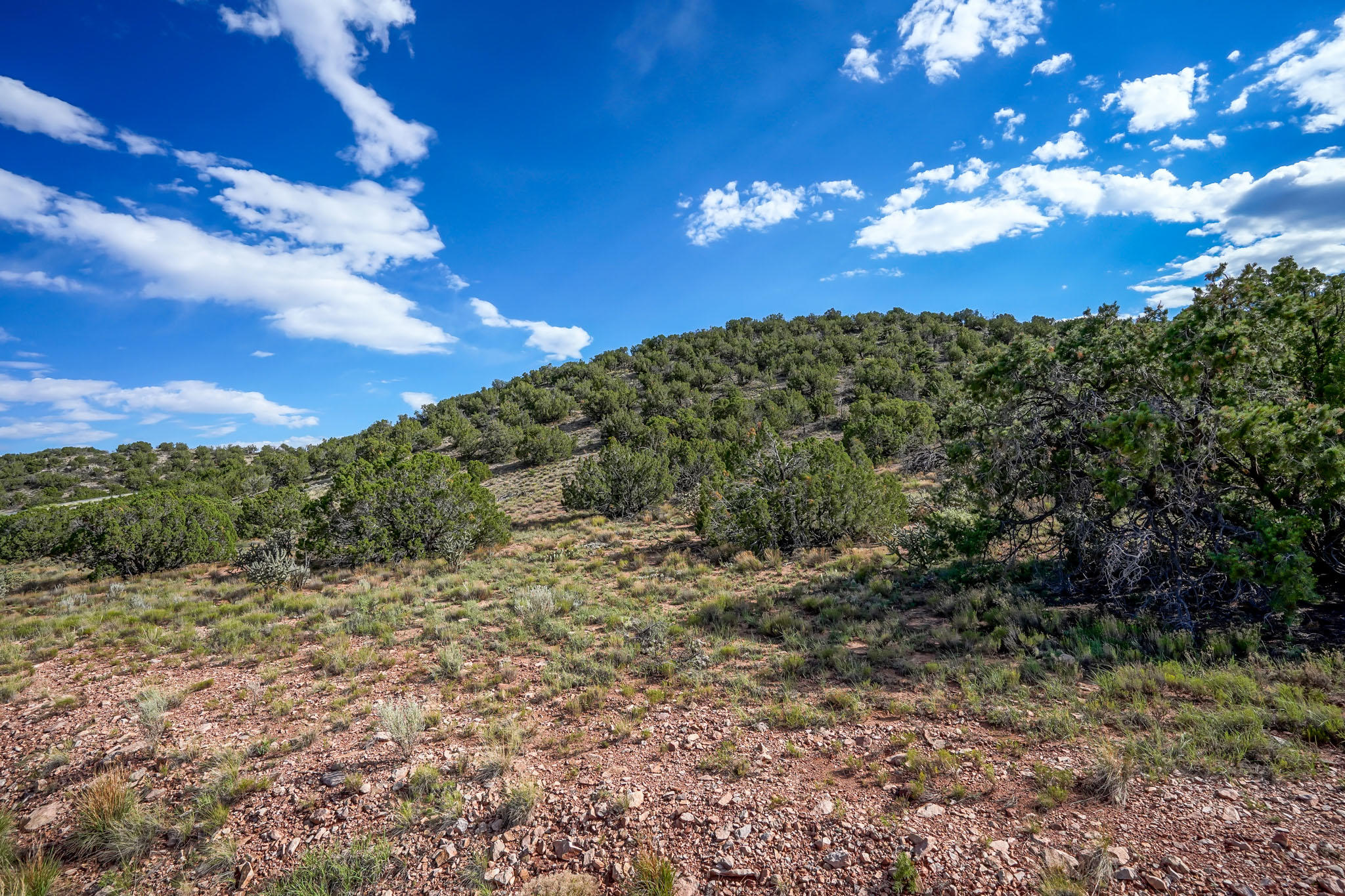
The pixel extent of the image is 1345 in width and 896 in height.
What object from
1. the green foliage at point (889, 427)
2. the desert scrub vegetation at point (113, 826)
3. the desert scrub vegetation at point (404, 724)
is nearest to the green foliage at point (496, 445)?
the green foliage at point (889, 427)

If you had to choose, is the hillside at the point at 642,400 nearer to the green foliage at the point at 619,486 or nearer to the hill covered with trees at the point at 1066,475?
the hill covered with trees at the point at 1066,475

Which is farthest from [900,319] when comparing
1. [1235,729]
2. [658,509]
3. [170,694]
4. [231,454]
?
[231,454]

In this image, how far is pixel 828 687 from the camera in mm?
5844

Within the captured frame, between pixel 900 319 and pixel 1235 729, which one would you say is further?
pixel 900 319

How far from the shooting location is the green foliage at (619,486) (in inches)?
779

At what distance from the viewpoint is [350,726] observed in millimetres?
5648

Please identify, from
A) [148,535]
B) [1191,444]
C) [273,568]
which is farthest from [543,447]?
[1191,444]

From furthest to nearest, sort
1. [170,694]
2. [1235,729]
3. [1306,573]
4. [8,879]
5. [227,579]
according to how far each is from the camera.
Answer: [227,579]
[170,694]
[1306,573]
[1235,729]
[8,879]

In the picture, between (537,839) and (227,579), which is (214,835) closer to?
(537,839)

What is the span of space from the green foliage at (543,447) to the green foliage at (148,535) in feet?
58.3

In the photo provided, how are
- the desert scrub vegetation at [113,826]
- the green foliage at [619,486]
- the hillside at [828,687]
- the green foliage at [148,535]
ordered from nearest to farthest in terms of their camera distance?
the hillside at [828,687], the desert scrub vegetation at [113,826], the green foliage at [148,535], the green foliage at [619,486]

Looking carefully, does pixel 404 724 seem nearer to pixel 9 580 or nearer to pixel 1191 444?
pixel 1191 444

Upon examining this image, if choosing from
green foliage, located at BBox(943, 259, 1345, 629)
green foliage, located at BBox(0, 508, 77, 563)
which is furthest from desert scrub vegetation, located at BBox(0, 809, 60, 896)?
green foliage, located at BBox(0, 508, 77, 563)

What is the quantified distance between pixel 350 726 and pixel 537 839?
126 inches
